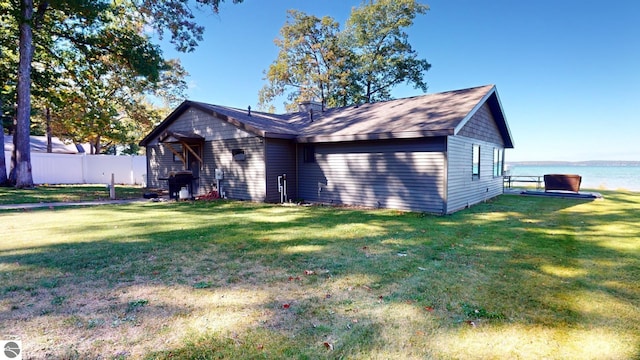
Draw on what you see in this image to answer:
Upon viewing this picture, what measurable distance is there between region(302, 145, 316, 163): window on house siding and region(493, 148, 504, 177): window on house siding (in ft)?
24.8

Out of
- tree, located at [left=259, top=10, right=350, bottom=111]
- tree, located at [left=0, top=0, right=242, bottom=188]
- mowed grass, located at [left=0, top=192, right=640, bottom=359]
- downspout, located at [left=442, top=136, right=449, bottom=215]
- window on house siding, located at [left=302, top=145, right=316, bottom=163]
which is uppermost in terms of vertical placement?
tree, located at [left=259, top=10, right=350, bottom=111]

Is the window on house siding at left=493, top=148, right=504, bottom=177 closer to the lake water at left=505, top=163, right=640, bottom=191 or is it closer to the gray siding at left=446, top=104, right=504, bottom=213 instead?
the gray siding at left=446, top=104, right=504, bottom=213

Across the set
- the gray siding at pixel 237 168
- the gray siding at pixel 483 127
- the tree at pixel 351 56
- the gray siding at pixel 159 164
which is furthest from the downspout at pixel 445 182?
the tree at pixel 351 56

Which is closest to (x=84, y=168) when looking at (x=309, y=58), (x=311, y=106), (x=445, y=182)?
(x=311, y=106)

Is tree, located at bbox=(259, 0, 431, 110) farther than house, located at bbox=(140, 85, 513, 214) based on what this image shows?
Yes

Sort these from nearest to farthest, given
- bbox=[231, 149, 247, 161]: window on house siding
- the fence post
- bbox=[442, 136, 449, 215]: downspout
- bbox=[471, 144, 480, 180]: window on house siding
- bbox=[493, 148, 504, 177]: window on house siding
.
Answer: bbox=[442, 136, 449, 215]: downspout
bbox=[471, 144, 480, 180]: window on house siding
bbox=[231, 149, 247, 161]: window on house siding
bbox=[493, 148, 504, 177]: window on house siding
the fence post

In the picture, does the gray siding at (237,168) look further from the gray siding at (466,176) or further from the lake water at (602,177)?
the lake water at (602,177)

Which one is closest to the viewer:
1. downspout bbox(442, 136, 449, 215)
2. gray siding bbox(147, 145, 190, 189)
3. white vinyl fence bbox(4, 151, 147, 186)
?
downspout bbox(442, 136, 449, 215)

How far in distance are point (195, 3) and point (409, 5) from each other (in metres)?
16.2

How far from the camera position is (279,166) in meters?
11.3

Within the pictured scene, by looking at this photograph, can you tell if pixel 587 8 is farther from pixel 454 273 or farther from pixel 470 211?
pixel 454 273

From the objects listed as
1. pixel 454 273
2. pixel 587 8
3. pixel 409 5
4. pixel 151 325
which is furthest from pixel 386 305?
pixel 409 5

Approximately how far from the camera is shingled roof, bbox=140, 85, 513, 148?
347 inches

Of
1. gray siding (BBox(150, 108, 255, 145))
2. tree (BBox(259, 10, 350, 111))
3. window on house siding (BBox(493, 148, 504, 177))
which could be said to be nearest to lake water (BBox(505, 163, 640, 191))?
window on house siding (BBox(493, 148, 504, 177))
